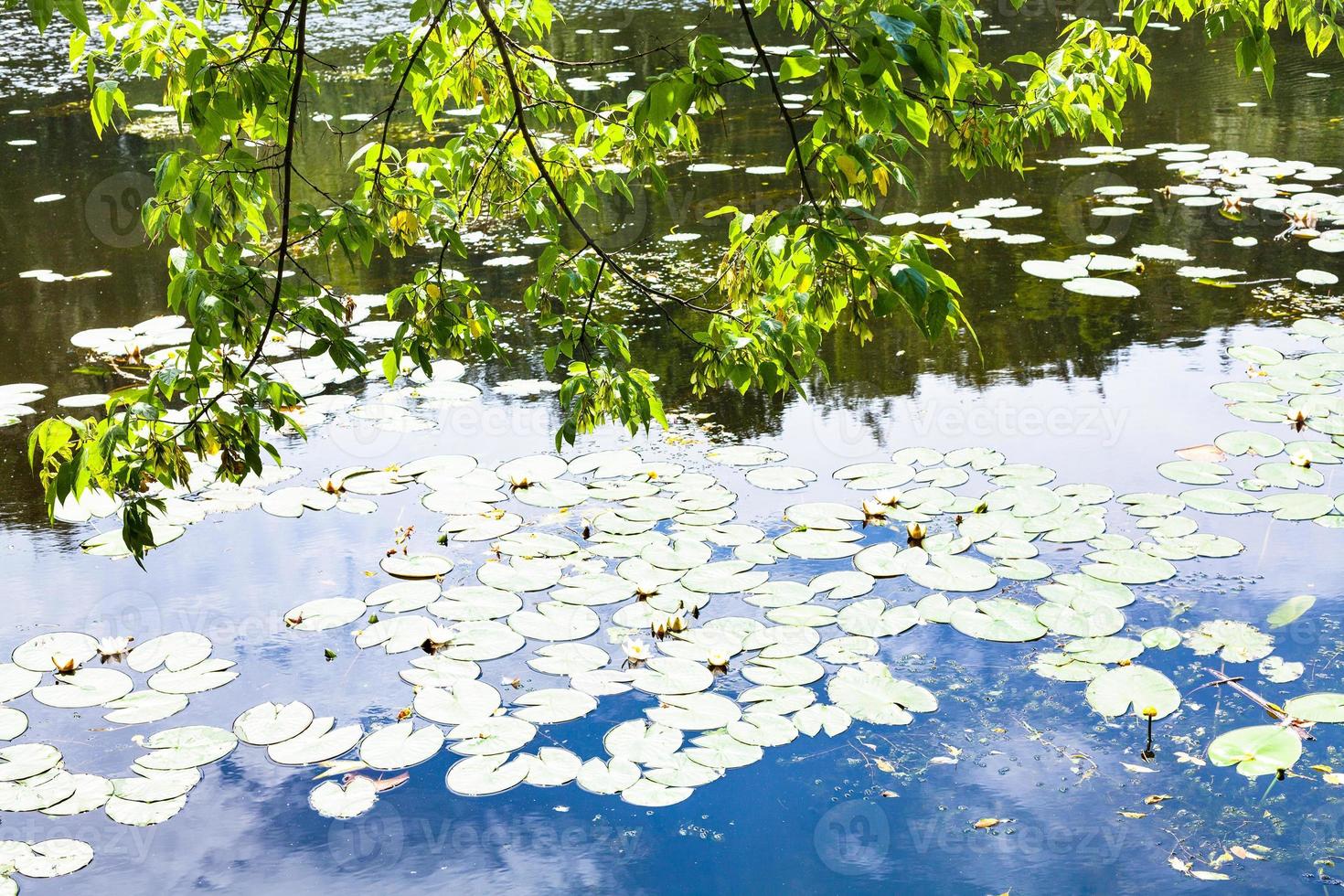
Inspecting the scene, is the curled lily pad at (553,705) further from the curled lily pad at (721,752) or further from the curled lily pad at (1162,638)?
the curled lily pad at (1162,638)

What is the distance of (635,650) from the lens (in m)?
2.48

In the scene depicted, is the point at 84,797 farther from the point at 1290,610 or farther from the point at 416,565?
the point at 1290,610

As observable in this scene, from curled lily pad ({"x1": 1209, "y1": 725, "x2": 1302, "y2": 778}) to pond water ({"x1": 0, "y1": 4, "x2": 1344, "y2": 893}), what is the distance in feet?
0.08

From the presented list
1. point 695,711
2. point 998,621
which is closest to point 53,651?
point 695,711

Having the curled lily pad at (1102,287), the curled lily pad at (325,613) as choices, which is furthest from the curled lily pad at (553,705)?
the curled lily pad at (1102,287)

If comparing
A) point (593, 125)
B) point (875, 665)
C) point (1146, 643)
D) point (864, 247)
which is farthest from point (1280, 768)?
point (593, 125)

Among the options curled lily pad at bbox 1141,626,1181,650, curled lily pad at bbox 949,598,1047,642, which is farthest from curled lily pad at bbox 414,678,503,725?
curled lily pad at bbox 1141,626,1181,650

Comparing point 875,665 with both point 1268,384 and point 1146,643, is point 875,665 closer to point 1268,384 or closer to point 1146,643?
point 1146,643

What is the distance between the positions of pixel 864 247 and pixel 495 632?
1274 mm

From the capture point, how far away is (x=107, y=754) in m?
2.28

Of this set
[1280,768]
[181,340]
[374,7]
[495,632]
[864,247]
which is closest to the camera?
[864,247]

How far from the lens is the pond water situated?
2.01 meters

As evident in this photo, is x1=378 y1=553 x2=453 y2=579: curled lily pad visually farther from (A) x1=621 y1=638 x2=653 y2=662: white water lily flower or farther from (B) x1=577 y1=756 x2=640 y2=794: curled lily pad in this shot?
(B) x1=577 y1=756 x2=640 y2=794: curled lily pad

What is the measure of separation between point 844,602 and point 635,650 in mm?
457
